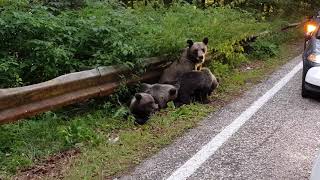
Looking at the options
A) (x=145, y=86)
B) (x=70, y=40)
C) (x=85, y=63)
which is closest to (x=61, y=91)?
(x=85, y=63)

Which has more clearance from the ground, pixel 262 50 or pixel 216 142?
pixel 216 142

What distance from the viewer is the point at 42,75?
691 cm

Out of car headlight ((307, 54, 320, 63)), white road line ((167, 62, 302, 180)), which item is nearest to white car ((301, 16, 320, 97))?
car headlight ((307, 54, 320, 63))

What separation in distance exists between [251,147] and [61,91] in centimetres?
249

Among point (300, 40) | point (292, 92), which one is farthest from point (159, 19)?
point (300, 40)

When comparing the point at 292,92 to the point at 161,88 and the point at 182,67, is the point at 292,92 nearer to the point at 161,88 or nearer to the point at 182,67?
the point at 182,67

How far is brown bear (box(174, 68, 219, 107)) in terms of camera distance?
789 centimetres

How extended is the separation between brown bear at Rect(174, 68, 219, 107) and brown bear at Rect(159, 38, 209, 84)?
0.21m

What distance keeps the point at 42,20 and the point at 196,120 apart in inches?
111

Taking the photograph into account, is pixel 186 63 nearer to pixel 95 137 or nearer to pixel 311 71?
pixel 311 71

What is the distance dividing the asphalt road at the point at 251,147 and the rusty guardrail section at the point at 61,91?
1446 mm

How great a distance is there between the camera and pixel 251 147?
228 inches

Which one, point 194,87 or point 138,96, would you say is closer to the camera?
point 138,96

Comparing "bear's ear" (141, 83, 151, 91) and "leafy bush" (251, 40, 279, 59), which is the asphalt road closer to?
"bear's ear" (141, 83, 151, 91)
